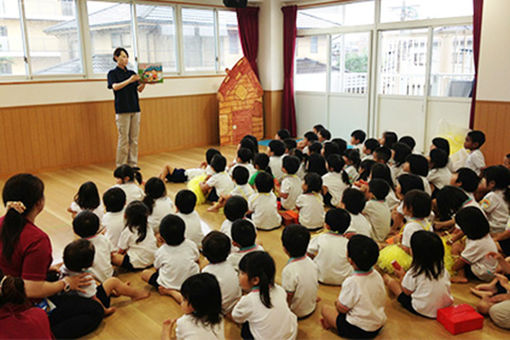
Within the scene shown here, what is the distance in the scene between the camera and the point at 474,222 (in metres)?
2.75

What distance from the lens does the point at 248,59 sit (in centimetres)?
802

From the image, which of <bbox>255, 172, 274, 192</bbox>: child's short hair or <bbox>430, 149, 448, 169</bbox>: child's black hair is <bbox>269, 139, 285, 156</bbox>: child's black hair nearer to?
<bbox>255, 172, 274, 192</bbox>: child's short hair

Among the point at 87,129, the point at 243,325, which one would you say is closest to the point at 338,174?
the point at 243,325

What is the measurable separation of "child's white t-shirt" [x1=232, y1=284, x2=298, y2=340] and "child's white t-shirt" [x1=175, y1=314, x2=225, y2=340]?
0.58 feet

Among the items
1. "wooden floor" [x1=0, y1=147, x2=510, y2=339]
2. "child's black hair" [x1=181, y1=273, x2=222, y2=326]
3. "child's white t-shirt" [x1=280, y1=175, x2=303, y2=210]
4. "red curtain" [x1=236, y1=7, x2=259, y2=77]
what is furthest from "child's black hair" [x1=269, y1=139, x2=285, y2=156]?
"red curtain" [x1=236, y1=7, x2=259, y2=77]

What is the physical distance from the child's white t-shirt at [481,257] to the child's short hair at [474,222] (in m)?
0.05

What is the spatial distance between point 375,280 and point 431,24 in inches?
203

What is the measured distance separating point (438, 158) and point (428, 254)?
2001 millimetres

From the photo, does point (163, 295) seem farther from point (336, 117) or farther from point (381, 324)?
point (336, 117)

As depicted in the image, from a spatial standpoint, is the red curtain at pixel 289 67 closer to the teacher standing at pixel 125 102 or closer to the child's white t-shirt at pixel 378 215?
the teacher standing at pixel 125 102

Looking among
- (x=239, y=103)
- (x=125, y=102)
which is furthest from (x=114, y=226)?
(x=239, y=103)

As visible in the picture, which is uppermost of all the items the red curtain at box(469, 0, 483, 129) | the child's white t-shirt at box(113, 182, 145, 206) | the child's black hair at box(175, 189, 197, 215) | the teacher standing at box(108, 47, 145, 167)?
the red curtain at box(469, 0, 483, 129)

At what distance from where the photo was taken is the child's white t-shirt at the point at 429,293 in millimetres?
2439

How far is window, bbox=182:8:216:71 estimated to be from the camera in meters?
7.33
